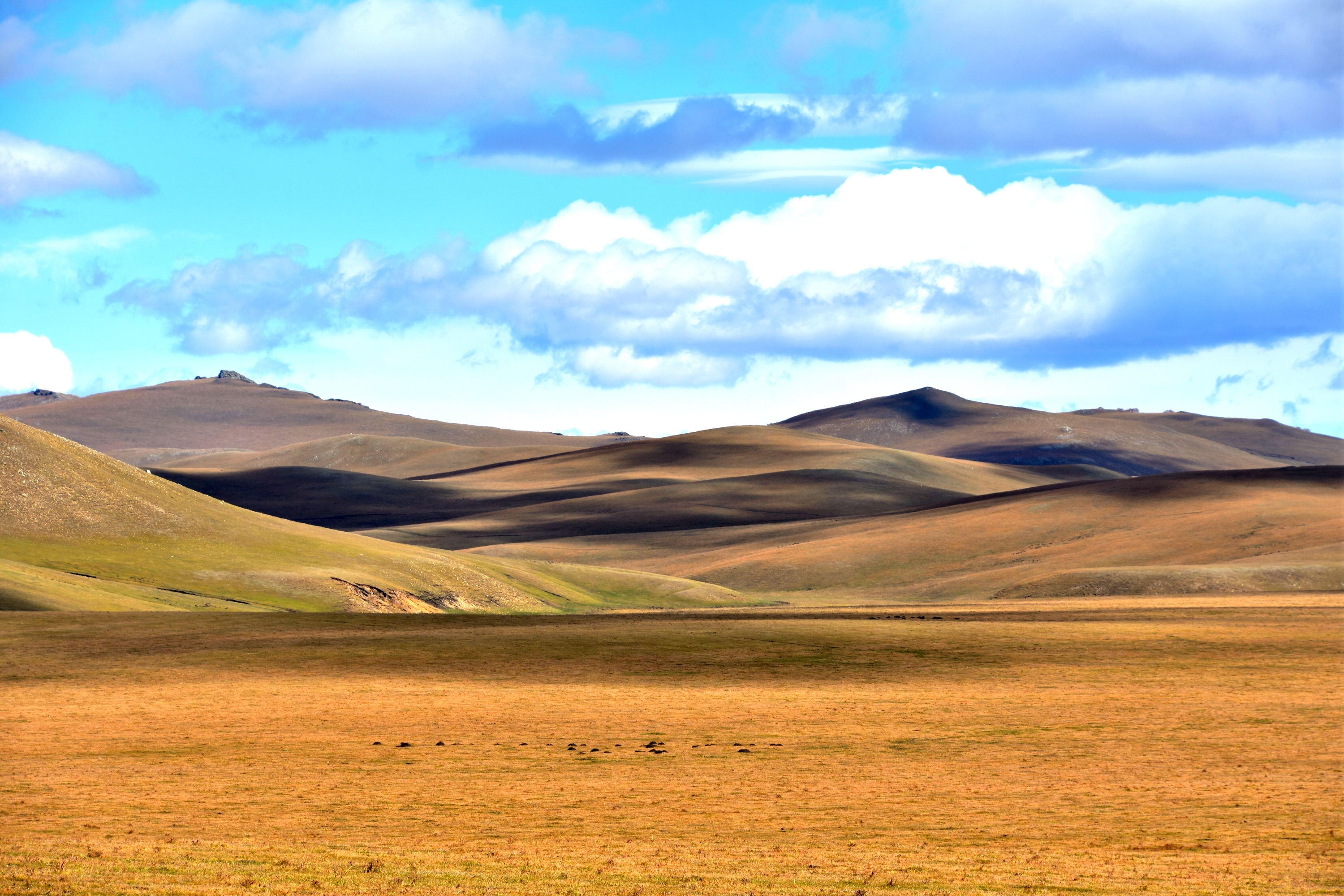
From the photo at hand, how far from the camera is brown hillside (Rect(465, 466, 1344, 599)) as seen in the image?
4205 inches

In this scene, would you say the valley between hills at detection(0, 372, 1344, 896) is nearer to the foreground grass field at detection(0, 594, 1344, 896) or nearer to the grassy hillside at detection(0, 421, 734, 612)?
the foreground grass field at detection(0, 594, 1344, 896)

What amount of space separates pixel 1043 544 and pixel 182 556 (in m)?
81.1

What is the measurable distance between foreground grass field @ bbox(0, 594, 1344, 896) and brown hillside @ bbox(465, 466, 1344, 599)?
51783 millimetres

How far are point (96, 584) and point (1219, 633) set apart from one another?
5882 centimetres

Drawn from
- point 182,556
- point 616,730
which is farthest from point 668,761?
point 182,556

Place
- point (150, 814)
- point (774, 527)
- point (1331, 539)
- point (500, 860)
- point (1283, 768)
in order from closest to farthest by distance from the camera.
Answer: point (500, 860)
point (150, 814)
point (1283, 768)
point (1331, 539)
point (774, 527)

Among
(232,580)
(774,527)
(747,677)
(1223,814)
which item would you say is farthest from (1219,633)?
(774,527)

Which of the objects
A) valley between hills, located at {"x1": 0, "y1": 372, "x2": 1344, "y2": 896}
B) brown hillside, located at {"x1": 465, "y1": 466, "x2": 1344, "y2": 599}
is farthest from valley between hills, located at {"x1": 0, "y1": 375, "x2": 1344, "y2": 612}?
valley between hills, located at {"x1": 0, "y1": 372, "x2": 1344, "y2": 896}

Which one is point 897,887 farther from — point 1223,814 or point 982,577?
point 982,577

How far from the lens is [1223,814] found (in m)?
22.2

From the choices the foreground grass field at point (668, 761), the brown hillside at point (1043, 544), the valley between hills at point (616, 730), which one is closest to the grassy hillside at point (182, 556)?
the valley between hills at point (616, 730)

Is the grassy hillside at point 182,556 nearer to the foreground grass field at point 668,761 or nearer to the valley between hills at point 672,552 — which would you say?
the valley between hills at point 672,552

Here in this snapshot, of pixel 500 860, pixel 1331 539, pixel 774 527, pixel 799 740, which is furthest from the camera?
pixel 774 527

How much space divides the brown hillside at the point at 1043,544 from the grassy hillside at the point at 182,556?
2977 centimetres
